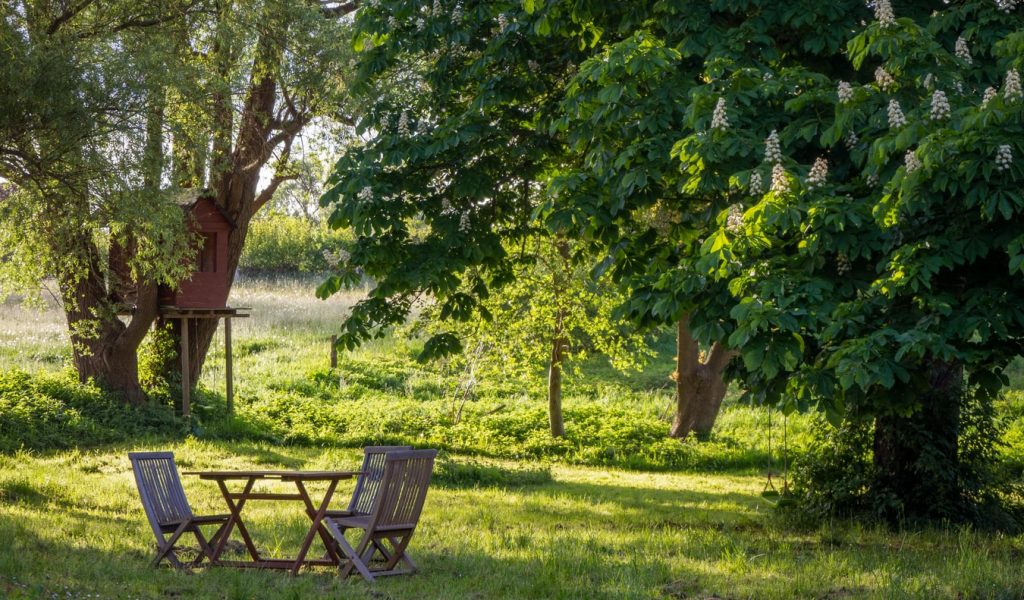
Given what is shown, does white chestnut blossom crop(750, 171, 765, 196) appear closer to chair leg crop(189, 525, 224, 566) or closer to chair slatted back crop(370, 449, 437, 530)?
chair slatted back crop(370, 449, 437, 530)

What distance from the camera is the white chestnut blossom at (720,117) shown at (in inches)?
315

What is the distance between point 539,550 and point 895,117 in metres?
4.79

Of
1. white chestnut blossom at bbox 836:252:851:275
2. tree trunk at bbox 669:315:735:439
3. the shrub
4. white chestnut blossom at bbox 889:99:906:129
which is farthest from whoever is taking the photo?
tree trunk at bbox 669:315:735:439

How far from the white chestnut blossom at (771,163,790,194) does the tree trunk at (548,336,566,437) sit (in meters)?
14.1

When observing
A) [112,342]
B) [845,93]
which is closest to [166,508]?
[845,93]

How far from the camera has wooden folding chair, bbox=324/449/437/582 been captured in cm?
807

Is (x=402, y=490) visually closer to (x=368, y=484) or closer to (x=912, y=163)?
(x=368, y=484)

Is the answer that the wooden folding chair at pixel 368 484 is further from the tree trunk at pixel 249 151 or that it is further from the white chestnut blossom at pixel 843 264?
the tree trunk at pixel 249 151

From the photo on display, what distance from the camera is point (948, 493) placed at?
1173 cm

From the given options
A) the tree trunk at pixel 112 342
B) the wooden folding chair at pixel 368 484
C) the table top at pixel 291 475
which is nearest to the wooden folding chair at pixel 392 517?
the table top at pixel 291 475

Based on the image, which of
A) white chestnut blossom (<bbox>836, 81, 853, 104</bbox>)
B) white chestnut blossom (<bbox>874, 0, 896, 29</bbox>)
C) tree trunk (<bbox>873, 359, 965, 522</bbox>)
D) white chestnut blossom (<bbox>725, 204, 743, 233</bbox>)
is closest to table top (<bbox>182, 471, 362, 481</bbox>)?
white chestnut blossom (<bbox>725, 204, 743, 233</bbox>)

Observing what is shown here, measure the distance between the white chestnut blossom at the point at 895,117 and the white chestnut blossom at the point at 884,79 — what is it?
0.68 m

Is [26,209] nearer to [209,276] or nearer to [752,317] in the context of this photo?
[209,276]

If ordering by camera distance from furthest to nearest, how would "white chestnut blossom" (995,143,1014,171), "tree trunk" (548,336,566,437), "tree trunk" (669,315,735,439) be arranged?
1. "tree trunk" (669,315,735,439)
2. "tree trunk" (548,336,566,437)
3. "white chestnut blossom" (995,143,1014,171)
